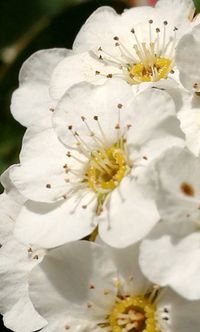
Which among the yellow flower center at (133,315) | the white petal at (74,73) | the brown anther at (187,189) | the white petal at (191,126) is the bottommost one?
the yellow flower center at (133,315)

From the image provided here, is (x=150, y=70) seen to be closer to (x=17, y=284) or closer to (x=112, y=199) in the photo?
(x=112, y=199)

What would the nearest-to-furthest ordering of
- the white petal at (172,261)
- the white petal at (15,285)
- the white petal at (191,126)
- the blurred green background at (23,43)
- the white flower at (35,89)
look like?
the white petal at (172,261) < the white petal at (191,126) < the white petal at (15,285) < the white flower at (35,89) < the blurred green background at (23,43)

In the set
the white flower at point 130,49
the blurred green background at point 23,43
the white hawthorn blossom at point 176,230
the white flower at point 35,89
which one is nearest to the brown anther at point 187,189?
the white hawthorn blossom at point 176,230

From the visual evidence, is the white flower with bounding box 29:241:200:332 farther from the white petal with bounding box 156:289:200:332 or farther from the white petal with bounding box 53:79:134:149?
the white petal with bounding box 53:79:134:149

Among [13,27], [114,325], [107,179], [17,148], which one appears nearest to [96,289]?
[114,325]

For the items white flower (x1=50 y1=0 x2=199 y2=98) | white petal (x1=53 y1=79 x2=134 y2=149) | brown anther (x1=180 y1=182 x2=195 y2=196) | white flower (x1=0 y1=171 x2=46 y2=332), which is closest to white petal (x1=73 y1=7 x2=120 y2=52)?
white flower (x1=50 y1=0 x2=199 y2=98)

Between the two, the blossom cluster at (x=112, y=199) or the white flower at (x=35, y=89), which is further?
the white flower at (x=35, y=89)

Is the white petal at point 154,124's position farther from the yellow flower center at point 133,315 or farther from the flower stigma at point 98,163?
the yellow flower center at point 133,315

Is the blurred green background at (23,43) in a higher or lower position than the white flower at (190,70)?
lower
